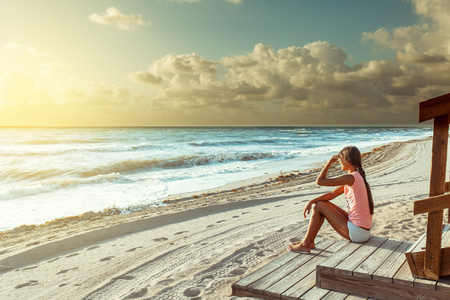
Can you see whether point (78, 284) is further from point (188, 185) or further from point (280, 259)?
point (188, 185)

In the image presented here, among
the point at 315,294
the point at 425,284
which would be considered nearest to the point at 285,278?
the point at 315,294

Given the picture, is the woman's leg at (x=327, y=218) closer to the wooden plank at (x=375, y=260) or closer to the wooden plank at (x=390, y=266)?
the wooden plank at (x=375, y=260)

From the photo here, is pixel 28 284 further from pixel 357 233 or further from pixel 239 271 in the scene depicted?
Answer: pixel 357 233

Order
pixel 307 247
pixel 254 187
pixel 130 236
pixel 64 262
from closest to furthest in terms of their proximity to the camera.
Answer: pixel 307 247 < pixel 64 262 < pixel 130 236 < pixel 254 187

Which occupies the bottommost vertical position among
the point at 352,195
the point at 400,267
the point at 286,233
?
the point at 286,233

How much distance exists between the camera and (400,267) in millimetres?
3309

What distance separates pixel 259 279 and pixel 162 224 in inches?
152

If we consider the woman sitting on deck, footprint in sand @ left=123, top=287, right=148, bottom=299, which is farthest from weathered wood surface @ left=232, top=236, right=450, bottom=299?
footprint in sand @ left=123, top=287, right=148, bottom=299

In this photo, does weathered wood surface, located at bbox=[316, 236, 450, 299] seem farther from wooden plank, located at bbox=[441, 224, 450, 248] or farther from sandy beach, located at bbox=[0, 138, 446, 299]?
sandy beach, located at bbox=[0, 138, 446, 299]

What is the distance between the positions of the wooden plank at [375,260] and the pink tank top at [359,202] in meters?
0.34

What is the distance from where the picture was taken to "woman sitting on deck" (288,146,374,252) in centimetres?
402

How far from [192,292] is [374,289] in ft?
6.37

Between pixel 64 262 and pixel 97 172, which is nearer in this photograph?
pixel 64 262

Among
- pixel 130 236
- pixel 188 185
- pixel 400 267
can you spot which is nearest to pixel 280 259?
pixel 400 267
